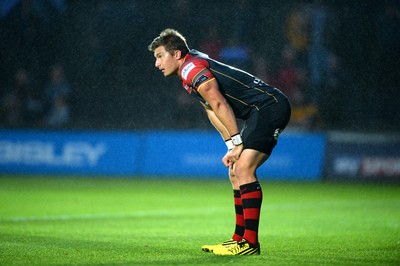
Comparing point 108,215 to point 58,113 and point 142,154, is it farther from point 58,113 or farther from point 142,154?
point 58,113

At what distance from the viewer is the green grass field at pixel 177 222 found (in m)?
7.67

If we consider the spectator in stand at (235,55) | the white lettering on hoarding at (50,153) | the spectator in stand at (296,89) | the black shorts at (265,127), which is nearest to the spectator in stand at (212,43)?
the spectator in stand at (235,55)

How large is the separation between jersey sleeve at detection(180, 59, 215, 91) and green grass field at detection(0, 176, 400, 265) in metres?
1.63

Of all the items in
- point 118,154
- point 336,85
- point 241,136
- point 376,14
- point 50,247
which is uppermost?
point 376,14

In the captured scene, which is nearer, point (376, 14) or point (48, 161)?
point (48, 161)

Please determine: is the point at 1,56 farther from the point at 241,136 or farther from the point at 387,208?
the point at 241,136

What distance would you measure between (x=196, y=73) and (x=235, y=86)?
0.43m

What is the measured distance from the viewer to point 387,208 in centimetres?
1340

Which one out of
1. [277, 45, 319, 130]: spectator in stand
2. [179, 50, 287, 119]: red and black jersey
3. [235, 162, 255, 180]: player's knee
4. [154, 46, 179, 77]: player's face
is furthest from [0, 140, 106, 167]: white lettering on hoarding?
[235, 162, 255, 180]: player's knee

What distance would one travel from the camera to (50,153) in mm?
18891

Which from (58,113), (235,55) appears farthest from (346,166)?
(58,113)

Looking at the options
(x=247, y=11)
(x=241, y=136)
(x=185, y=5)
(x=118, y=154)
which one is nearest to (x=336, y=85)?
(x=247, y=11)

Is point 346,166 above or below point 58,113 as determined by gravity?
below

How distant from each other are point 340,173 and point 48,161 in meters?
6.66
